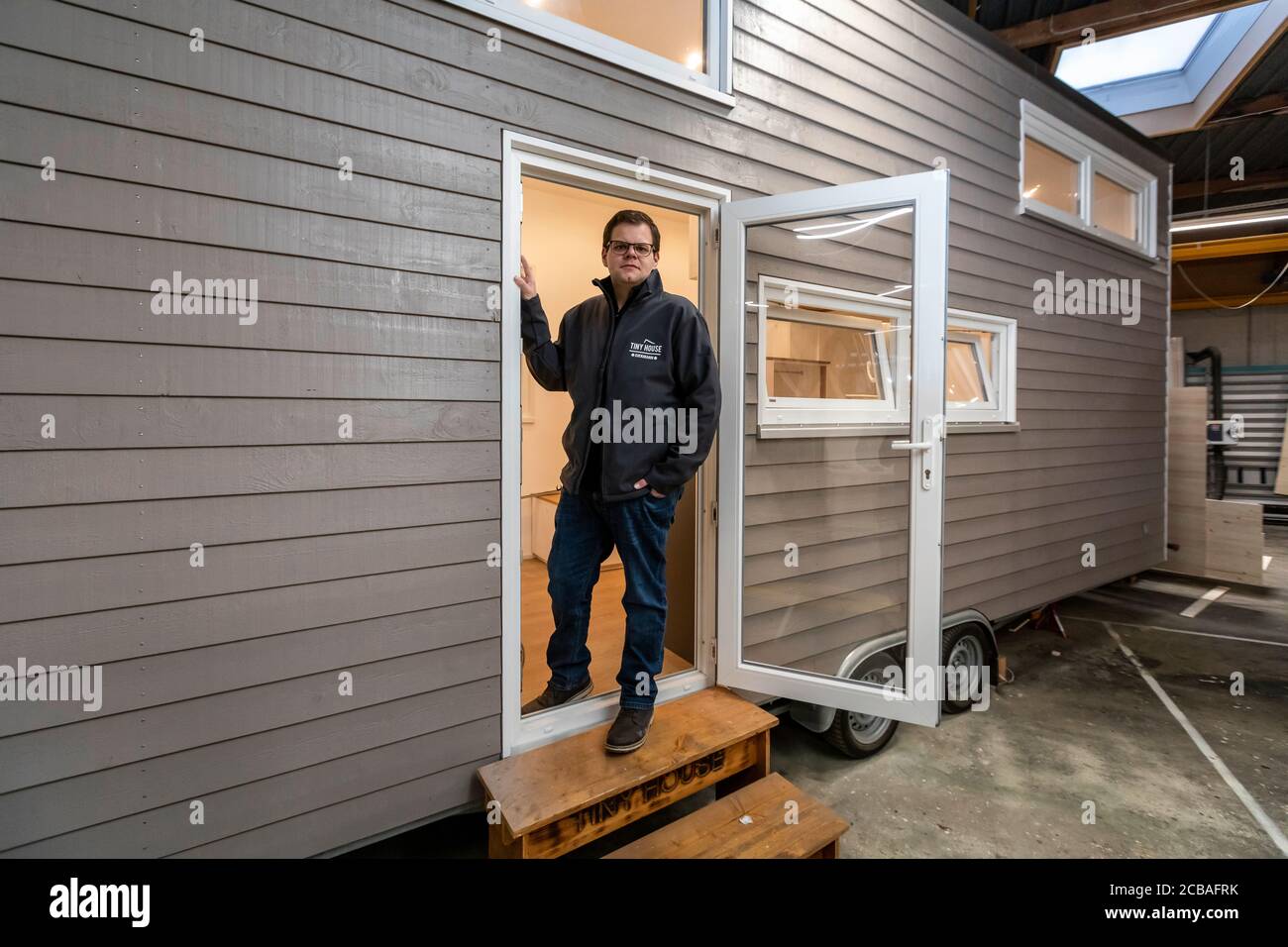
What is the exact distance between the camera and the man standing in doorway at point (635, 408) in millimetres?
1905

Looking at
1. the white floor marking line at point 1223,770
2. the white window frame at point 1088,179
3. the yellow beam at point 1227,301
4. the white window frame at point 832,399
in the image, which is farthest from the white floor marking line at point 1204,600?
the yellow beam at point 1227,301

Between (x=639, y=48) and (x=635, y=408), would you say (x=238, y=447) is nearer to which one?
(x=635, y=408)

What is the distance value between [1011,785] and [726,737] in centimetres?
144

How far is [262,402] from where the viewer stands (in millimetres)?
1512

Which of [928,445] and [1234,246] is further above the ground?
[1234,246]

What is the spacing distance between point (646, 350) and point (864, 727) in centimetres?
205

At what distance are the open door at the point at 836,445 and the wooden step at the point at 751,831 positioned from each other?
470 mm

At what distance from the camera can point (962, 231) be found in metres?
3.45

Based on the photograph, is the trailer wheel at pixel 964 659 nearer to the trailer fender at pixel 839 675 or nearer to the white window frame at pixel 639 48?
the trailer fender at pixel 839 675

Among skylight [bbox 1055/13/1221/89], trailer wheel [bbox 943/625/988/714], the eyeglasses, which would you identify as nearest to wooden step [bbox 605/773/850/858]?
trailer wheel [bbox 943/625/988/714]

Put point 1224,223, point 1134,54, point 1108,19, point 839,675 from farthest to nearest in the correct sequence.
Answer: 1. point 1224,223
2. point 1134,54
3. point 1108,19
4. point 839,675

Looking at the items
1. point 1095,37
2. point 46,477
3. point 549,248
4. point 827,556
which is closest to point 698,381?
point 827,556

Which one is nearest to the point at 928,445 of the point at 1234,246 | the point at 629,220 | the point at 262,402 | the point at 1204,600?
the point at 629,220

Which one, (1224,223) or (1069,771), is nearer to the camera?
(1069,771)
